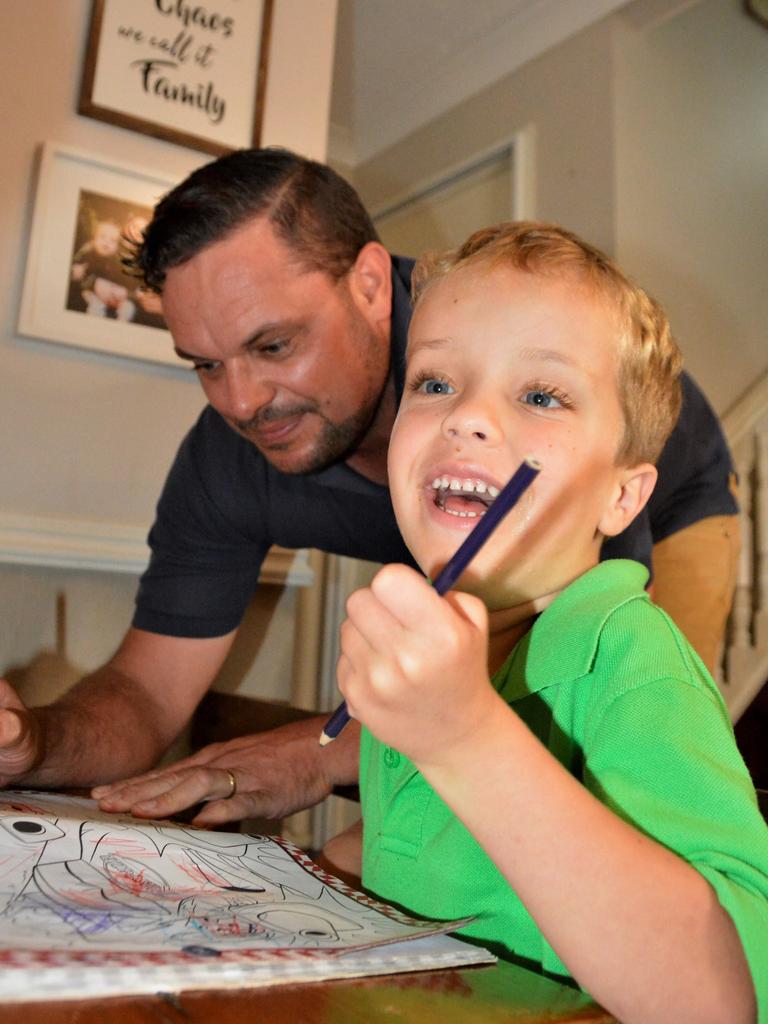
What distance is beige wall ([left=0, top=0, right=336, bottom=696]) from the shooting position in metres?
1.61

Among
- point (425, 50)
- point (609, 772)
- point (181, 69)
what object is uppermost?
point (425, 50)

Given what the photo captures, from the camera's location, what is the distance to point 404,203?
368 centimetres

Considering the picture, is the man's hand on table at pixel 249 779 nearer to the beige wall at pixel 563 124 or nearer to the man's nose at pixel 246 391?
the man's nose at pixel 246 391

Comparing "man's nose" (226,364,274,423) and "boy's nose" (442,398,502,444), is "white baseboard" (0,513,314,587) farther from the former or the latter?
"boy's nose" (442,398,502,444)

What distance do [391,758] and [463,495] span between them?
0.21m

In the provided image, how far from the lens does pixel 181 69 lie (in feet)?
5.80

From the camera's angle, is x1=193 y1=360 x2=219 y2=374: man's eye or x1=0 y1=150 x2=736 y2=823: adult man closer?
x1=0 y1=150 x2=736 y2=823: adult man

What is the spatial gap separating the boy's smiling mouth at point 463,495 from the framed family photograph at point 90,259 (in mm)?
1184

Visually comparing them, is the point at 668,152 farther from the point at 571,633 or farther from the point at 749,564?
the point at 571,633

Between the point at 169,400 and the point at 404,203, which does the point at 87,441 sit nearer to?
the point at 169,400

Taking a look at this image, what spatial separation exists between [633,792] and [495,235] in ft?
1.59

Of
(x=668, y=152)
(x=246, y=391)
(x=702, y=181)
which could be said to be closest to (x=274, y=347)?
(x=246, y=391)

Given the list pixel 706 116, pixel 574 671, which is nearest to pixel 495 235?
pixel 574 671

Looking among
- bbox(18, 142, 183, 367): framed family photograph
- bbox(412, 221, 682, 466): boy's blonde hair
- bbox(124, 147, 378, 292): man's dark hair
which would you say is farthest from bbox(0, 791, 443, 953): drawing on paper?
bbox(18, 142, 183, 367): framed family photograph
